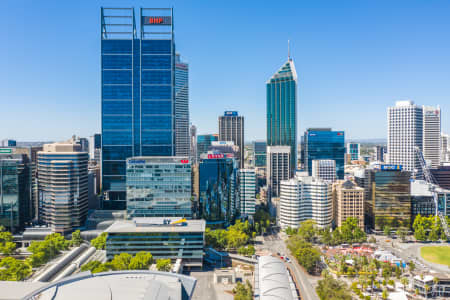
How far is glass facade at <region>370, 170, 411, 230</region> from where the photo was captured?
343 feet

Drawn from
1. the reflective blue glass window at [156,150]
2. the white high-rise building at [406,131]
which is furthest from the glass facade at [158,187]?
the white high-rise building at [406,131]

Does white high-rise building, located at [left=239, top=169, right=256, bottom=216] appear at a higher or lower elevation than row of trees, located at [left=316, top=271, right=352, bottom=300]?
higher

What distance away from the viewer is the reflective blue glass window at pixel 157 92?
389 feet

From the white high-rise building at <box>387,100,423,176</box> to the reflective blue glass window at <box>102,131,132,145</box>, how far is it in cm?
12849

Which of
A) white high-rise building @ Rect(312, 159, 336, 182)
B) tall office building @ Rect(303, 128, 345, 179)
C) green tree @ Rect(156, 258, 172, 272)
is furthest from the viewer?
tall office building @ Rect(303, 128, 345, 179)

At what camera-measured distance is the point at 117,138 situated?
387 ft

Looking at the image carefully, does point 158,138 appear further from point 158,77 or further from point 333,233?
point 333,233

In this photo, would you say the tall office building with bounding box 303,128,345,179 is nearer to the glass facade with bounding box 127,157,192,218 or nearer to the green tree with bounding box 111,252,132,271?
the glass facade with bounding box 127,157,192,218

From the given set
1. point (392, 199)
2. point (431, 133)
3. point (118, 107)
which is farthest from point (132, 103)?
point (431, 133)

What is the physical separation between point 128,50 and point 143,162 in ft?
164

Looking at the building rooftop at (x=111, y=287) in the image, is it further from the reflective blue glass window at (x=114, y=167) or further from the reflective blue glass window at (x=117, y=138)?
the reflective blue glass window at (x=117, y=138)

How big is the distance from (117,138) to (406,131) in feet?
446

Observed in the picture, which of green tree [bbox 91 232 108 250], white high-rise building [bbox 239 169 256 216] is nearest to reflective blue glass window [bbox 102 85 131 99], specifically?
white high-rise building [bbox 239 169 256 216]

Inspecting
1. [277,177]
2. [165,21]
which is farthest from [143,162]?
[277,177]
